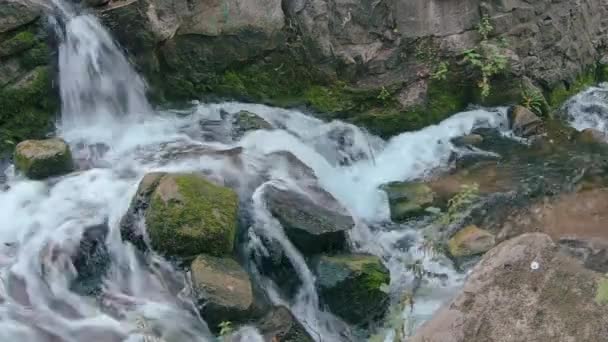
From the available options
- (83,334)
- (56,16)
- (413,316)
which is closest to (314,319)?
(413,316)

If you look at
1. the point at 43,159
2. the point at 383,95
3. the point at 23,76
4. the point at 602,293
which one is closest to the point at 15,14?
the point at 23,76

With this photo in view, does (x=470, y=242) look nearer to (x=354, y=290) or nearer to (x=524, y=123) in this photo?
(x=354, y=290)

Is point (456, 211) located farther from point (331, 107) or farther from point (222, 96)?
point (222, 96)

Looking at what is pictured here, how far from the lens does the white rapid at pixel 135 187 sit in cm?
446

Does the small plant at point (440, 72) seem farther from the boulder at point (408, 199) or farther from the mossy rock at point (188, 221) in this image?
the mossy rock at point (188, 221)

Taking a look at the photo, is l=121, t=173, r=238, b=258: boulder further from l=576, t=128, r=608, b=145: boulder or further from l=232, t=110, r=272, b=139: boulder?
l=576, t=128, r=608, b=145: boulder

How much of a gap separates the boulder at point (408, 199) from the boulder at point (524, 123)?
1.77 m

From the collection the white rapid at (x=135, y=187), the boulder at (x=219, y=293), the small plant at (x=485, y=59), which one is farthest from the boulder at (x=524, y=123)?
the boulder at (x=219, y=293)

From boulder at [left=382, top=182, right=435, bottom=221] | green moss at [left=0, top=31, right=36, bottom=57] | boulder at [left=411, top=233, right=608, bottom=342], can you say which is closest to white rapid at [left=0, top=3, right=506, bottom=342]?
boulder at [left=382, top=182, right=435, bottom=221]

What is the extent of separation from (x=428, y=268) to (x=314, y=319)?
45.0 inches

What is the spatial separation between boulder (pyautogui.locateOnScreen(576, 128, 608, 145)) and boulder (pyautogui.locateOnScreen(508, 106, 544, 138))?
16.6 inches

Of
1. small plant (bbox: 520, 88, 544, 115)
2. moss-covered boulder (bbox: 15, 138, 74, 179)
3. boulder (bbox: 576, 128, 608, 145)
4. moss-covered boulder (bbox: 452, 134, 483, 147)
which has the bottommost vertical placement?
boulder (bbox: 576, 128, 608, 145)

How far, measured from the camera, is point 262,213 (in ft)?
17.1

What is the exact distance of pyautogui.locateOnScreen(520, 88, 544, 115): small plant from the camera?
8.05 m
